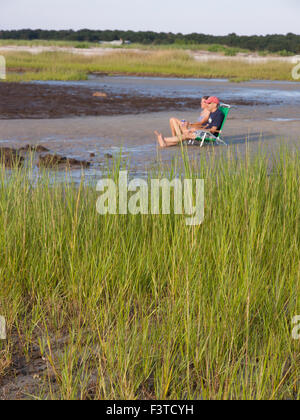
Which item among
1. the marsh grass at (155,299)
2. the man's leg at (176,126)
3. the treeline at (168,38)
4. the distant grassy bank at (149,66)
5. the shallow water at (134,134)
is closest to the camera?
the marsh grass at (155,299)

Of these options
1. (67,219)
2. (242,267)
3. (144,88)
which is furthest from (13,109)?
(242,267)

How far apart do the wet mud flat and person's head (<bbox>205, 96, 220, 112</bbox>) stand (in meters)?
6.01

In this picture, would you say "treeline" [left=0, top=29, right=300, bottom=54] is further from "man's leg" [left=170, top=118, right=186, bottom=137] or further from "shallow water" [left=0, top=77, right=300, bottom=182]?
"man's leg" [left=170, top=118, right=186, bottom=137]

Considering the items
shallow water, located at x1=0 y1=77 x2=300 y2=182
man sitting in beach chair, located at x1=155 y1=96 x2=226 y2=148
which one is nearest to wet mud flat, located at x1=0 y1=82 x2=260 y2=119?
shallow water, located at x1=0 y1=77 x2=300 y2=182

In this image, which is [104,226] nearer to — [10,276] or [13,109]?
[10,276]

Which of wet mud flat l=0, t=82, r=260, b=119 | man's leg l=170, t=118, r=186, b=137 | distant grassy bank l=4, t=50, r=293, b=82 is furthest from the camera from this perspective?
distant grassy bank l=4, t=50, r=293, b=82

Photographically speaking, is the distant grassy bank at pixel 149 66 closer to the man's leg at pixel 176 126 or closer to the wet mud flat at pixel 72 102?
the wet mud flat at pixel 72 102

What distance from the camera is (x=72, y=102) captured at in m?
18.5

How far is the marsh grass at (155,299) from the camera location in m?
2.67

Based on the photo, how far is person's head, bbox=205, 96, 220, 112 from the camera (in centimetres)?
1002

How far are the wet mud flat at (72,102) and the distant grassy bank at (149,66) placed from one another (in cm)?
798

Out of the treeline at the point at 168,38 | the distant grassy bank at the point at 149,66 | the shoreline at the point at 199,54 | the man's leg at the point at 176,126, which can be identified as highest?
the treeline at the point at 168,38

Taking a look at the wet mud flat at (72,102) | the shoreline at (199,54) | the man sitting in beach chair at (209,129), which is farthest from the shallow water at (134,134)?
the shoreline at (199,54)
